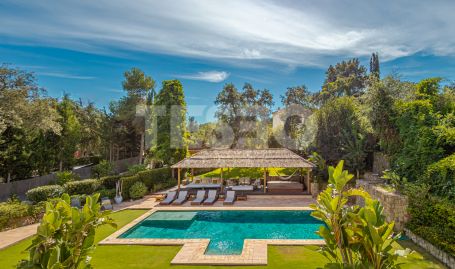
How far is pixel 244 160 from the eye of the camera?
75.6 ft

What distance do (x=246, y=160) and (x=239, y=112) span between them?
18114 mm

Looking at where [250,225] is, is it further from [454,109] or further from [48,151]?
[48,151]

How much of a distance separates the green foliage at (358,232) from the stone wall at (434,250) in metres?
5.83

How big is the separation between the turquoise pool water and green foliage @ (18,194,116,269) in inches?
251

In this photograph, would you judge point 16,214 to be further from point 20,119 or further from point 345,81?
point 345,81

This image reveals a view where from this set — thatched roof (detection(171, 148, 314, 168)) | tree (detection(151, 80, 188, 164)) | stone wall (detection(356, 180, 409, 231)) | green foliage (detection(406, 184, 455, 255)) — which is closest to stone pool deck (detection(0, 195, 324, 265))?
thatched roof (detection(171, 148, 314, 168))

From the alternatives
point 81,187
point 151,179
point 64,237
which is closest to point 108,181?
point 81,187

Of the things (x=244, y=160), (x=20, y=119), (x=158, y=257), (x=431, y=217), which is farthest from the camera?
(x=244, y=160)

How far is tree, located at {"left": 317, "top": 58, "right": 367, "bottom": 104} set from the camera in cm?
4553

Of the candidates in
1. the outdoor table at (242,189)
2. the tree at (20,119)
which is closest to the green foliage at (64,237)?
the outdoor table at (242,189)

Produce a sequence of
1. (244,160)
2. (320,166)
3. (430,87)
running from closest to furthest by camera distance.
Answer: (430,87) → (244,160) → (320,166)

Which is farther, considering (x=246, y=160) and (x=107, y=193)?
(x=246, y=160)

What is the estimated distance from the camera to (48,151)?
2784cm

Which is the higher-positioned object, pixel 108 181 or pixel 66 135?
pixel 66 135
